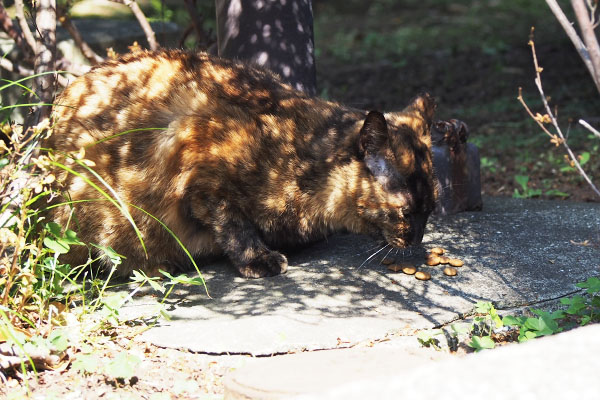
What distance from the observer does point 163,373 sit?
314 cm

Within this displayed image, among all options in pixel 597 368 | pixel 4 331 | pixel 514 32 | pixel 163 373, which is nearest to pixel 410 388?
pixel 597 368

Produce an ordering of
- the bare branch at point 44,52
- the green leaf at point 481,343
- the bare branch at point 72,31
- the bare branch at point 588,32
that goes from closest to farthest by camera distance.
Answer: the bare branch at point 588,32 → the green leaf at point 481,343 → the bare branch at point 44,52 → the bare branch at point 72,31

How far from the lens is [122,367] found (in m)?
2.95

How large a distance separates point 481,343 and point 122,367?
152 cm

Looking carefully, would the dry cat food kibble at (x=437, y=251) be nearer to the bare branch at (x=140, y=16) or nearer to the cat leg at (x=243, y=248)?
the cat leg at (x=243, y=248)

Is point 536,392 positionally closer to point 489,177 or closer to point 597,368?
point 597,368

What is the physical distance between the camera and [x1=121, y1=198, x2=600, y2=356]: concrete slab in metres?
3.34

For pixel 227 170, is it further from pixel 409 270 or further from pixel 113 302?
pixel 409 270

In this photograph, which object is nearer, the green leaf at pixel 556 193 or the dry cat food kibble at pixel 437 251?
the dry cat food kibble at pixel 437 251

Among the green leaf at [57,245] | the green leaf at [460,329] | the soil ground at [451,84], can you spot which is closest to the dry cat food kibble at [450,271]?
Result: the green leaf at [460,329]

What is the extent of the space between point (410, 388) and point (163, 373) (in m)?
1.64

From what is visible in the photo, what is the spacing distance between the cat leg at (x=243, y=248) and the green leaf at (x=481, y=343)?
121 centimetres

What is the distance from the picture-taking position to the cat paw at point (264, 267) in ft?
13.1

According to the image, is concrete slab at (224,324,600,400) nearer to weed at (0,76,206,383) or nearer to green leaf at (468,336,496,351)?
green leaf at (468,336,496,351)
